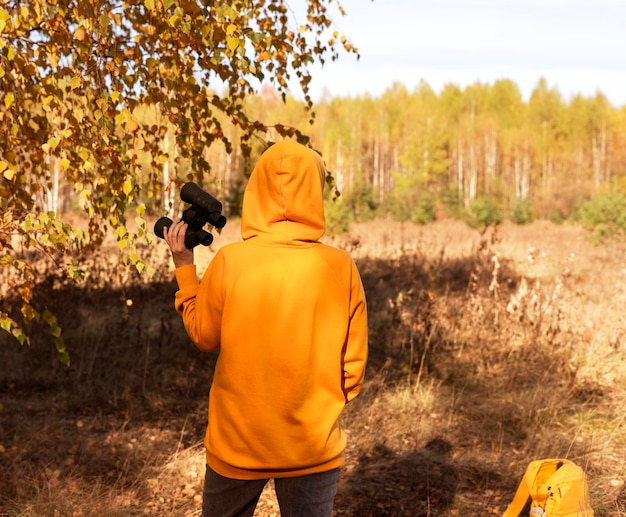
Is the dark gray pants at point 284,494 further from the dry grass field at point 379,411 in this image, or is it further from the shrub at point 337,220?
the shrub at point 337,220

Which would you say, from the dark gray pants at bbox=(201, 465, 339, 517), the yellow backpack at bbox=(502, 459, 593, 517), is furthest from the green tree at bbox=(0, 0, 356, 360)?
the yellow backpack at bbox=(502, 459, 593, 517)

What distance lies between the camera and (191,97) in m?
3.33

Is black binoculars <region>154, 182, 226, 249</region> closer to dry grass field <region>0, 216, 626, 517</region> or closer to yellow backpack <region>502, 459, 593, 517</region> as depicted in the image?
dry grass field <region>0, 216, 626, 517</region>

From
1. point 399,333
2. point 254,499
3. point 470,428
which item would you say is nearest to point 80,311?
point 399,333

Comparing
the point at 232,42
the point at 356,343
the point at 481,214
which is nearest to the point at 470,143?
the point at 481,214

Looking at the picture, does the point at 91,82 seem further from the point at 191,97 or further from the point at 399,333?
the point at 399,333

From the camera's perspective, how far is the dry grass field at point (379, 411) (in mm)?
3951

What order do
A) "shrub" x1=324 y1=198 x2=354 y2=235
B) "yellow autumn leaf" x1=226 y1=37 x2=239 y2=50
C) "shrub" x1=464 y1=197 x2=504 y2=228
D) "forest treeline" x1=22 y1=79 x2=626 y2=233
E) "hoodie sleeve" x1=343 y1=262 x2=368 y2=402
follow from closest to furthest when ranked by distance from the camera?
"hoodie sleeve" x1=343 y1=262 x2=368 y2=402 < "yellow autumn leaf" x1=226 y1=37 x2=239 y2=50 < "shrub" x1=324 y1=198 x2=354 y2=235 < "shrub" x1=464 y1=197 x2=504 y2=228 < "forest treeline" x1=22 y1=79 x2=626 y2=233

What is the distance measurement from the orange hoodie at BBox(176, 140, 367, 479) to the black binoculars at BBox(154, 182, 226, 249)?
110 mm

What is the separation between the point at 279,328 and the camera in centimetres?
189

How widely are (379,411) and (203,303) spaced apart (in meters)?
3.63

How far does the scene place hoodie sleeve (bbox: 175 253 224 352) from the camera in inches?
75.9

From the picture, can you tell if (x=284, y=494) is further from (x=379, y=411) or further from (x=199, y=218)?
(x=379, y=411)

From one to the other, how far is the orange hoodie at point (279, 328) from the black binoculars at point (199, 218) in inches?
4.3
